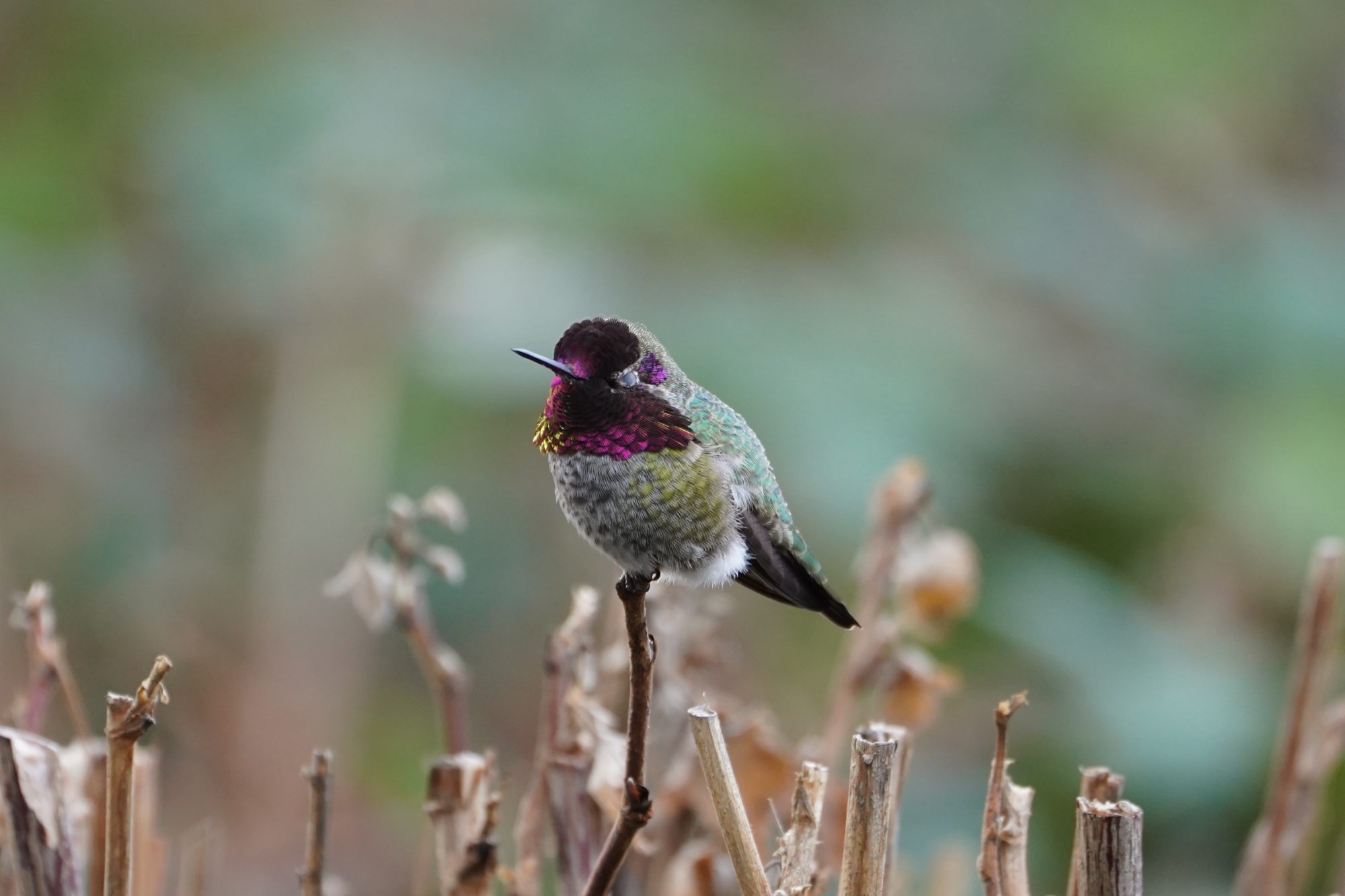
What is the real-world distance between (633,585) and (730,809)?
188 mm

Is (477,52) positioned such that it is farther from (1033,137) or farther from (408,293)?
(1033,137)

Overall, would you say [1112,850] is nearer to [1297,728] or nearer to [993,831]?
[993,831]

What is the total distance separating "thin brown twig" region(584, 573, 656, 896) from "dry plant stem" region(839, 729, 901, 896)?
134mm

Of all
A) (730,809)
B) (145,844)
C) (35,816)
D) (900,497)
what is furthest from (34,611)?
(900,497)

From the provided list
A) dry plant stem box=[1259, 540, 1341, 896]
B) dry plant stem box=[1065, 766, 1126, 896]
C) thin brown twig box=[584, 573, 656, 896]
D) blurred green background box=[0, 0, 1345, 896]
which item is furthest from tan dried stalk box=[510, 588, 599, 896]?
blurred green background box=[0, 0, 1345, 896]

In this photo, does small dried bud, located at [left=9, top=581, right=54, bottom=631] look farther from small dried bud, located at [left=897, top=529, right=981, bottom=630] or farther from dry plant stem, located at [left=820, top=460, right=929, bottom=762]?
small dried bud, located at [left=897, top=529, right=981, bottom=630]

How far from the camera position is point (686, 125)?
3760mm

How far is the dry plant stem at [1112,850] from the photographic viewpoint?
0.91 m

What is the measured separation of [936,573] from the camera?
1.60 m

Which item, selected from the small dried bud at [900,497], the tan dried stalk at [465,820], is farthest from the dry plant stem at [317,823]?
the small dried bud at [900,497]

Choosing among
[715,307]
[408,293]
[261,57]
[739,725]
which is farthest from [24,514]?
[739,725]

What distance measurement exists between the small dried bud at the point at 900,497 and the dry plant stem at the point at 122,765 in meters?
0.85

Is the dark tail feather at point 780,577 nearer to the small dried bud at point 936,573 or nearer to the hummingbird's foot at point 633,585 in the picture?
the hummingbird's foot at point 633,585

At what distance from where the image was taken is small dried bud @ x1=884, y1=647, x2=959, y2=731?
1.51 m
